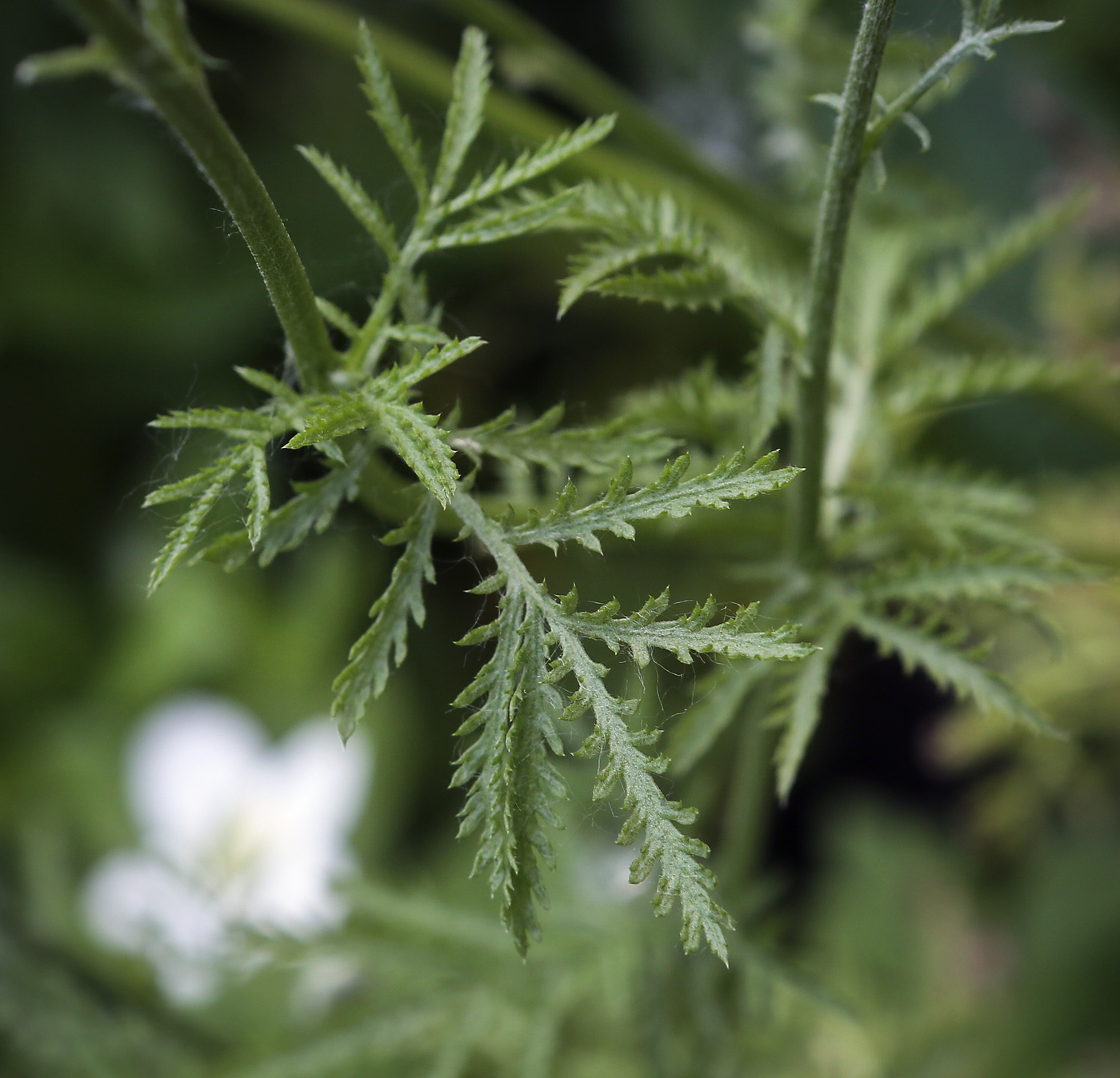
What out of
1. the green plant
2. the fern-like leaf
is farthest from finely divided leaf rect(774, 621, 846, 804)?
the fern-like leaf

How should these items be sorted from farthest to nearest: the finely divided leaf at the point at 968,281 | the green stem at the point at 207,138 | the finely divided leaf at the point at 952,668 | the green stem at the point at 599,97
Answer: the green stem at the point at 599,97 → the finely divided leaf at the point at 968,281 → the finely divided leaf at the point at 952,668 → the green stem at the point at 207,138

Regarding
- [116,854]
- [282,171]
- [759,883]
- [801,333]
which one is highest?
[282,171]

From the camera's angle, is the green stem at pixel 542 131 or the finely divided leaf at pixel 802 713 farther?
the green stem at pixel 542 131

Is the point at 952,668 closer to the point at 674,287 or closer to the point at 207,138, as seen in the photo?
the point at 674,287

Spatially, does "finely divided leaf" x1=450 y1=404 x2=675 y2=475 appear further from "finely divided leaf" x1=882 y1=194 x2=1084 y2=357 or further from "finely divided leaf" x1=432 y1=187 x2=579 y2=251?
"finely divided leaf" x1=882 y1=194 x2=1084 y2=357

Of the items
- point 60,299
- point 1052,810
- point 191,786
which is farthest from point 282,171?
point 1052,810

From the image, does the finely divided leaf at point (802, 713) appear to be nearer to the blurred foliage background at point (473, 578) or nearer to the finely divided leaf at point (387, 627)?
the finely divided leaf at point (387, 627)

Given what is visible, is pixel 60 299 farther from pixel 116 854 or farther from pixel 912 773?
pixel 912 773

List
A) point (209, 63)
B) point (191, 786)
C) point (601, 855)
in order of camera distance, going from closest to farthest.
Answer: point (209, 63)
point (601, 855)
point (191, 786)

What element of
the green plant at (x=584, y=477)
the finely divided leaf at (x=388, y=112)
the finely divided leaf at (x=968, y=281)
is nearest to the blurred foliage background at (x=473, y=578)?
the finely divided leaf at (x=968, y=281)
